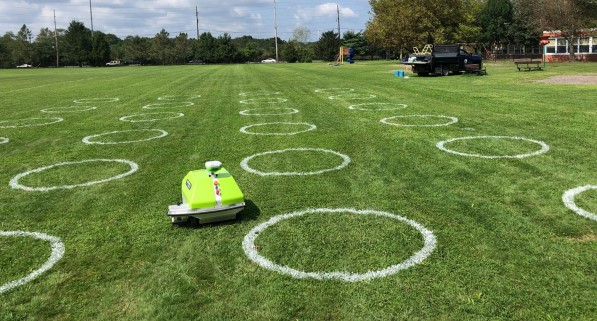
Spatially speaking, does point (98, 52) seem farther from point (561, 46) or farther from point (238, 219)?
point (238, 219)

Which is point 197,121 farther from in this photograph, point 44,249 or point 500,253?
point 500,253

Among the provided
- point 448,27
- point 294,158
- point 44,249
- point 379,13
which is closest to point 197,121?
point 294,158

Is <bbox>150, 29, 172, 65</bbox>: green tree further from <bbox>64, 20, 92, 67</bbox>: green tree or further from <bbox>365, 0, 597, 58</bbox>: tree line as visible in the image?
<bbox>365, 0, 597, 58</bbox>: tree line

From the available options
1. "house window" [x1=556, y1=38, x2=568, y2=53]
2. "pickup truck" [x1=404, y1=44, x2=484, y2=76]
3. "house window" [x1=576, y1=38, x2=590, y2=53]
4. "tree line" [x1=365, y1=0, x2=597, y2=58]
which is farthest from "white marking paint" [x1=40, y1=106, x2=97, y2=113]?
"house window" [x1=576, y1=38, x2=590, y2=53]

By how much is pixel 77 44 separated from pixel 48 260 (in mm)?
113871

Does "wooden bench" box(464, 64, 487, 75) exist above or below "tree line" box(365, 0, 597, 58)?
below

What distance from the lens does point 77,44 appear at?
103m

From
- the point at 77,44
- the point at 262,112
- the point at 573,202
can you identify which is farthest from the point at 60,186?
the point at 77,44

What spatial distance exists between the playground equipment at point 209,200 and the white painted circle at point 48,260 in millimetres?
974

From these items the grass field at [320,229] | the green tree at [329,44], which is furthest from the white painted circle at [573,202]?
the green tree at [329,44]

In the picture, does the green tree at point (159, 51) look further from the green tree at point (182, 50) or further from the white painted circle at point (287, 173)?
the white painted circle at point (287, 173)

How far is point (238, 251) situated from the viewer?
3.81 m

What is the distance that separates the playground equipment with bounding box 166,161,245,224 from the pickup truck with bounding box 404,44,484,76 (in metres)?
25.7

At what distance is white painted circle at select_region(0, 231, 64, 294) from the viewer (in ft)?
11.1
